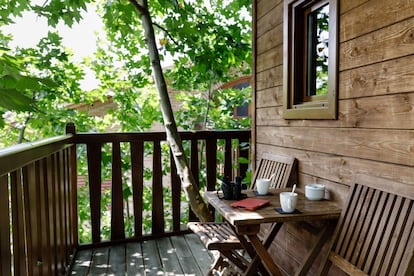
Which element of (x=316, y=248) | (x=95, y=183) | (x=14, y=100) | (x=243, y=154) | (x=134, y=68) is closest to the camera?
(x=14, y=100)

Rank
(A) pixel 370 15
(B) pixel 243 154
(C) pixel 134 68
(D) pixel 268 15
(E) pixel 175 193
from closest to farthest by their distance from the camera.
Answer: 1. (A) pixel 370 15
2. (D) pixel 268 15
3. (E) pixel 175 193
4. (B) pixel 243 154
5. (C) pixel 134 68

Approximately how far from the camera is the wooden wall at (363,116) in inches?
58.5

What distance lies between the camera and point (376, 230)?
60.9 inches

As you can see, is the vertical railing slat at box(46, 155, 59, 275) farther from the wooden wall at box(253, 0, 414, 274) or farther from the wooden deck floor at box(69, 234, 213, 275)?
the wooden wall at box(253, 0, 414, 274)

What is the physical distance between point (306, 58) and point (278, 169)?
0.81m

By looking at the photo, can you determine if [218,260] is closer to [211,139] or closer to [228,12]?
[211,139]

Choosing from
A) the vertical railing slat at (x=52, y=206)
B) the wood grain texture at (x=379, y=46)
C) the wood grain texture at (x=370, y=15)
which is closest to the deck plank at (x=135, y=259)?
the vertical railing slat at (x=52, y=206)

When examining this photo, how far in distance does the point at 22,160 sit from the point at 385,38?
1697mm

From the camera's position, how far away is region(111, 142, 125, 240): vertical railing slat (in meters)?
3.29

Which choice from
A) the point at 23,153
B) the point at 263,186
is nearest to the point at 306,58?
the point at 263,186

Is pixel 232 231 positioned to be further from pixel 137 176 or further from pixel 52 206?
pixel 137 176

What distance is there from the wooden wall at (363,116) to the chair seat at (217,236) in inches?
18.5

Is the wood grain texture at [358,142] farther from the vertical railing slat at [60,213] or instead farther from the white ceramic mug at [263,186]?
the vertical railing slat at [60,213]

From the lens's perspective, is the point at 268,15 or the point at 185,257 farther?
the point at 185,257
